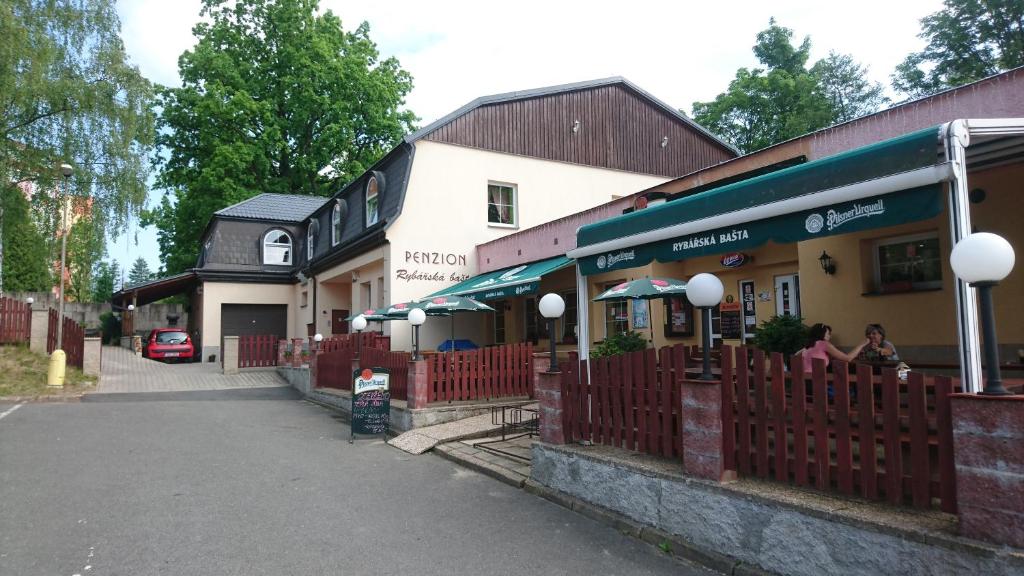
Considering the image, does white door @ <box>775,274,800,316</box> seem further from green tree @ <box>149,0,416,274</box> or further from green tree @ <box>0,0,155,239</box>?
green tree @ <box>149,0,416,274</box>

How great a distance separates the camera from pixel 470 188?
1777 cm

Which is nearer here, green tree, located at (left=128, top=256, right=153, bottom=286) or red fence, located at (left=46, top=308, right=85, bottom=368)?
red fence, located at (left=46, top=308, right=85, bottom=368)

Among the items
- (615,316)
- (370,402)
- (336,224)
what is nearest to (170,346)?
(336,224)

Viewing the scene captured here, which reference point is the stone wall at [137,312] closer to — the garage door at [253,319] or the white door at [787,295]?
the garage door at [253,319]

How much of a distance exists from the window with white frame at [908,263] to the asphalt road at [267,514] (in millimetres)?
5823

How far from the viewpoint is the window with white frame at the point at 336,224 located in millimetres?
20941

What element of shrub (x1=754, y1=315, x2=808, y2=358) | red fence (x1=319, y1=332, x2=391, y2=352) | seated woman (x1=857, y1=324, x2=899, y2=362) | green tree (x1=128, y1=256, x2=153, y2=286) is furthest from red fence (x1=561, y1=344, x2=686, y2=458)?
green tree (x1=128, y1=256, x2=153, y2=286)

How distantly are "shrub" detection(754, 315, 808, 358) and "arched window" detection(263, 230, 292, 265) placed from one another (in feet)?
72.1

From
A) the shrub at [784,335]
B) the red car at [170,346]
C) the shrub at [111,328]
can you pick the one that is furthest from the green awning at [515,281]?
the shrub at [111,328]

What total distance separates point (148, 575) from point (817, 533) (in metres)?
4.58

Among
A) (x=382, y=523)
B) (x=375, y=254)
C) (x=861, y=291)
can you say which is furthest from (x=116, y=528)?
(x=375, y=254)

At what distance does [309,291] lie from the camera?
2453 cm

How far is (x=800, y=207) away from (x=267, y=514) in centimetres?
547

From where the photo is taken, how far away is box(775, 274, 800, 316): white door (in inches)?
412
